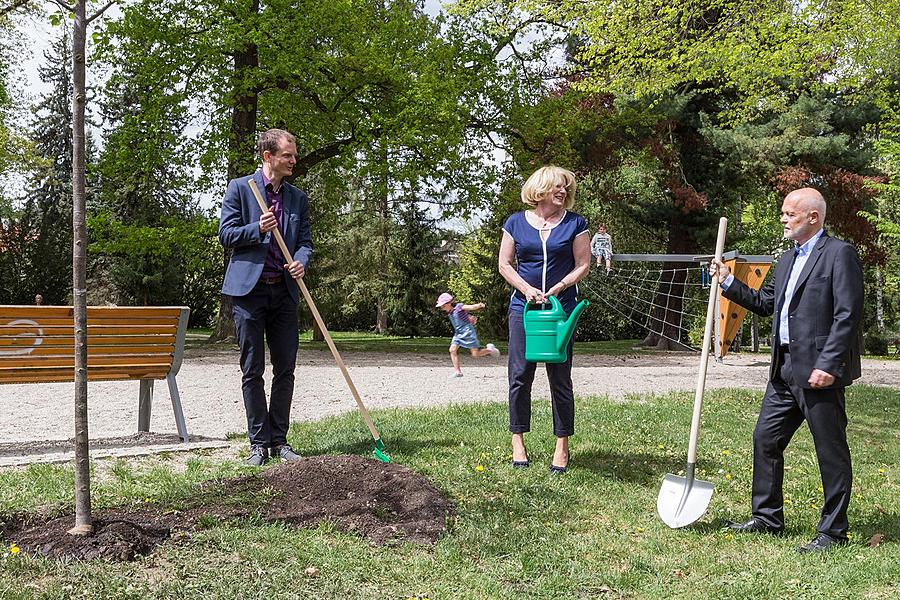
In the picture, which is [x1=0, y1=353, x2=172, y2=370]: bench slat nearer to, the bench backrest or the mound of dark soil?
the bench backrest

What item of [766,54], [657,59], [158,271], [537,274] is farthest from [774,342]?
[158,271]

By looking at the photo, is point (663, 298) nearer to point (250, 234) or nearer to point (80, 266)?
point (250, 234)

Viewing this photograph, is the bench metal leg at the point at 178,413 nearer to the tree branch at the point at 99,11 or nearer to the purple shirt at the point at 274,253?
the purple shirt at the point at 274,253

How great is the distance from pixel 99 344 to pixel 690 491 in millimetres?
4054

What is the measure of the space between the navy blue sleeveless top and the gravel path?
2.90 m

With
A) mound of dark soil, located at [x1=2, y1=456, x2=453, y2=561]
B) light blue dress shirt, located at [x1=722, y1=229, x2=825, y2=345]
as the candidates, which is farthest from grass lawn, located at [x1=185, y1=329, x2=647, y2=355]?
light blue dress shirt, located at [x1=722, y1=229, x2=825, y2=345]

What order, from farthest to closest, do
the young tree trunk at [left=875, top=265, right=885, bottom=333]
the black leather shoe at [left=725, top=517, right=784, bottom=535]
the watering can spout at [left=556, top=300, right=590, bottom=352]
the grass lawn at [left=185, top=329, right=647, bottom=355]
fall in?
the young tree trunk at [left=875, top=265, right=885, bottom=333] → the grass lawn at [left=185, top=329, right=647, bottom=355] → the watering can spout at [left=556, top=300, right=590, bottom=352] → the black leather shoe at [left=725, top=517, right=784, bottom=535]

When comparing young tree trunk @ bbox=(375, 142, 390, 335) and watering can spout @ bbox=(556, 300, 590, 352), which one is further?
young tree trunk @ bbox=(375, 142, 390, 335)

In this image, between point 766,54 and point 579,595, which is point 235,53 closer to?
point 766,54

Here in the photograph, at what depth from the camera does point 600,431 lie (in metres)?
6.56

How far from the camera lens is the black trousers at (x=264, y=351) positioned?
16.8ft

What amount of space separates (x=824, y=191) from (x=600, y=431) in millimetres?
15613

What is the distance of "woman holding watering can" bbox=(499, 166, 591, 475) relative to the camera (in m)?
4.99

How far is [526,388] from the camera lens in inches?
203
